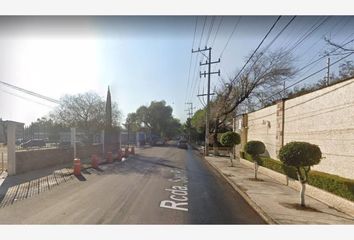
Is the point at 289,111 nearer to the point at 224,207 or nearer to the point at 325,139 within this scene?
the point at 325,139

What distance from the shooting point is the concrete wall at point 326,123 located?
896 cm

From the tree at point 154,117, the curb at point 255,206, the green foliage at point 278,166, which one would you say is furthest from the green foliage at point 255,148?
the tree at point 154,117

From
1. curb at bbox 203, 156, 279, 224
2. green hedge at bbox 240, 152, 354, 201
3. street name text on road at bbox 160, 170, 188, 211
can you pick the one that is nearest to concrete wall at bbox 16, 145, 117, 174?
street name text on road at bbox 160, 170, 188, 211

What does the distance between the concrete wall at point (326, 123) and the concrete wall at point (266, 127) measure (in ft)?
2.63

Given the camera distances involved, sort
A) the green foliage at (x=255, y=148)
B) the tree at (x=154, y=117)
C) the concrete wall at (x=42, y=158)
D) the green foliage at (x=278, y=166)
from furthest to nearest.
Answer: the tree at (x=154, y=117) < the green foliage at (x=255, y=148) < the concrete wall at (x=42, y=158) < the green foliage at (x=278, y=166)

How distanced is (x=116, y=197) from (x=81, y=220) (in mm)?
2578

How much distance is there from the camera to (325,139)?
1036 cm

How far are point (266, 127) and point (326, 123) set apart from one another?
728cm

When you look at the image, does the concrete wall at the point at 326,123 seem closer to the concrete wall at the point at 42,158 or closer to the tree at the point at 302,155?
the tree at the point at 302,155

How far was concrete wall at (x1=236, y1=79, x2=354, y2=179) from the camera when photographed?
29.4 feet

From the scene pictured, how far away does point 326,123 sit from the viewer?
34.0 feet

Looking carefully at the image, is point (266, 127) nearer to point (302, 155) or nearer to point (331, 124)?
point (331, 124)

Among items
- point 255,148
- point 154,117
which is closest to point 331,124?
point 255,148

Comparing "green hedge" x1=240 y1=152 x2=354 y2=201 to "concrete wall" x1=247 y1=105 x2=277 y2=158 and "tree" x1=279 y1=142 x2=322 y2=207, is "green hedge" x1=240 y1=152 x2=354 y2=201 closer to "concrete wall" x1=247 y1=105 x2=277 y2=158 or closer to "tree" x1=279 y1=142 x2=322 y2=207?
"tree" x1=279 y1=142 x2=322 y2=207
